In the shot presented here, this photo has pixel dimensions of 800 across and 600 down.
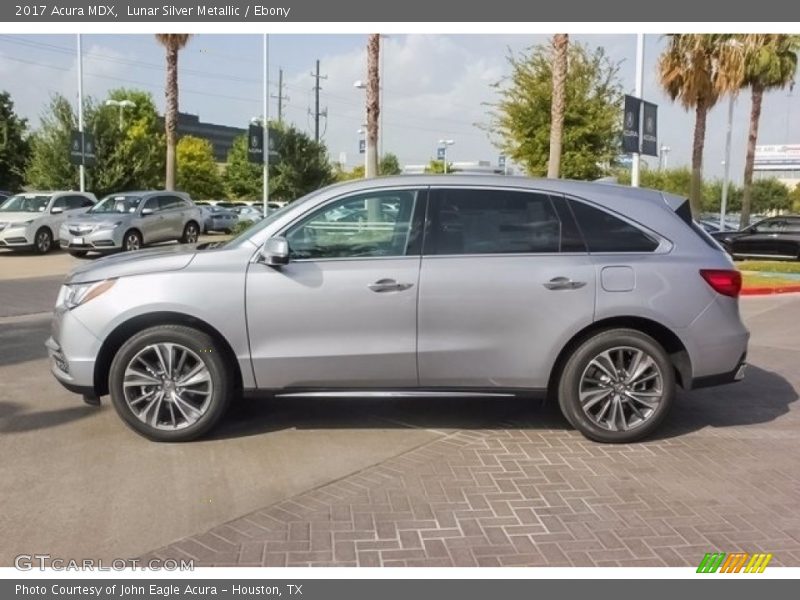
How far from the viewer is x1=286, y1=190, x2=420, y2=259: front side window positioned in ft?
16.5

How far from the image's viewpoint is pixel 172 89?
88.1 feet

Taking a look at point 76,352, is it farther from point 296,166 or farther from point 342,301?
point 296,166

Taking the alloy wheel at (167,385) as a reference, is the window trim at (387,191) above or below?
above

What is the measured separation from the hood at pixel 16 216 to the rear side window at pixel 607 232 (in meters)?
18.0

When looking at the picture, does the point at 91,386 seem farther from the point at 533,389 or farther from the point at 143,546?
the point at 533,389

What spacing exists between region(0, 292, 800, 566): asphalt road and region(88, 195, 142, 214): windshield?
12794mm

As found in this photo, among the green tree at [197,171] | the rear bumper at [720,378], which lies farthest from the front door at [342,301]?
the green tree at [197,171]

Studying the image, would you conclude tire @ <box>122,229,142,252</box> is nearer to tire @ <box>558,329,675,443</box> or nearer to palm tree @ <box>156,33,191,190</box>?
palm tree @ <box>156,33,191,190</box>

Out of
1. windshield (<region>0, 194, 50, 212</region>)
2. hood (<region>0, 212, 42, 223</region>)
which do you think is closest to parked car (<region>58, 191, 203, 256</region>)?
hood (<region>0, 212, 42, 223</region>)

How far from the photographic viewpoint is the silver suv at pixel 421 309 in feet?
16.0

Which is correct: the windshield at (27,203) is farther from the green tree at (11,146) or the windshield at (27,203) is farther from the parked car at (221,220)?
the green tree at (11,146)

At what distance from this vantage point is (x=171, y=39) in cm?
2598

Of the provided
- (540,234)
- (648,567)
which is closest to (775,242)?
(540,234)

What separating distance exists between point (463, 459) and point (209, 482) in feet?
5.27
